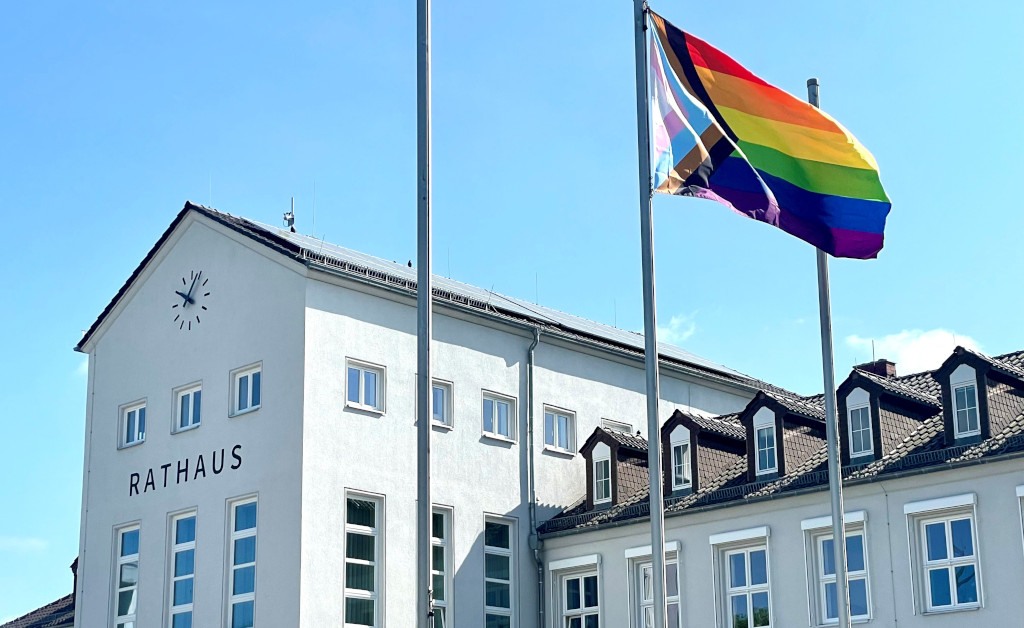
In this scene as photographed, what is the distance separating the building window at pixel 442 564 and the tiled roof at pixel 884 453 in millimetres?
2982

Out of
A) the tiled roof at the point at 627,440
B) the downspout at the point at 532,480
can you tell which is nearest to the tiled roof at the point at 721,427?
the tiled roof at the point at 627,440

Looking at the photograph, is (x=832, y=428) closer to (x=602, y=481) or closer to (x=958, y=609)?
(x=958, y=609)

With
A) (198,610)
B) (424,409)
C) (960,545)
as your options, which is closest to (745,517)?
Answer: (960,545)

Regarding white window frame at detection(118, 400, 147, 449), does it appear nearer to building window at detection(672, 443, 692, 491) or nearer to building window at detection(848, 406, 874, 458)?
building window at detection(672, 443, 692, 491)

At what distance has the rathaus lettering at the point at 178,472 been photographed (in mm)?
33500

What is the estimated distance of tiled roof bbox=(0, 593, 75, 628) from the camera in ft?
141

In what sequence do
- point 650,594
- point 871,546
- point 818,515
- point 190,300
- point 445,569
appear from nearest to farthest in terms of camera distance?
point 871,546, point 818,515, point 650,594, point 445,569, point 190,300

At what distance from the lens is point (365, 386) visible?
3359cm

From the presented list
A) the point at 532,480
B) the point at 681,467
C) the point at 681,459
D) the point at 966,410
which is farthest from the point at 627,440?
the point at 966,410

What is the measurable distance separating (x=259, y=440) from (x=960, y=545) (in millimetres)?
15212

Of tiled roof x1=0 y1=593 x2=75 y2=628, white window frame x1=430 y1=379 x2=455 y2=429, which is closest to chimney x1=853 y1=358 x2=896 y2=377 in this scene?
white window frame x1=430 y1=379 x2=455 y2=429

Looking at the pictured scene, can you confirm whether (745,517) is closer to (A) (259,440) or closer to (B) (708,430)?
(B) (708,430)

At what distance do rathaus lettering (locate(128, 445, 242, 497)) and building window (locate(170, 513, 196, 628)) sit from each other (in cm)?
94

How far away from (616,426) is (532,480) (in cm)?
365
